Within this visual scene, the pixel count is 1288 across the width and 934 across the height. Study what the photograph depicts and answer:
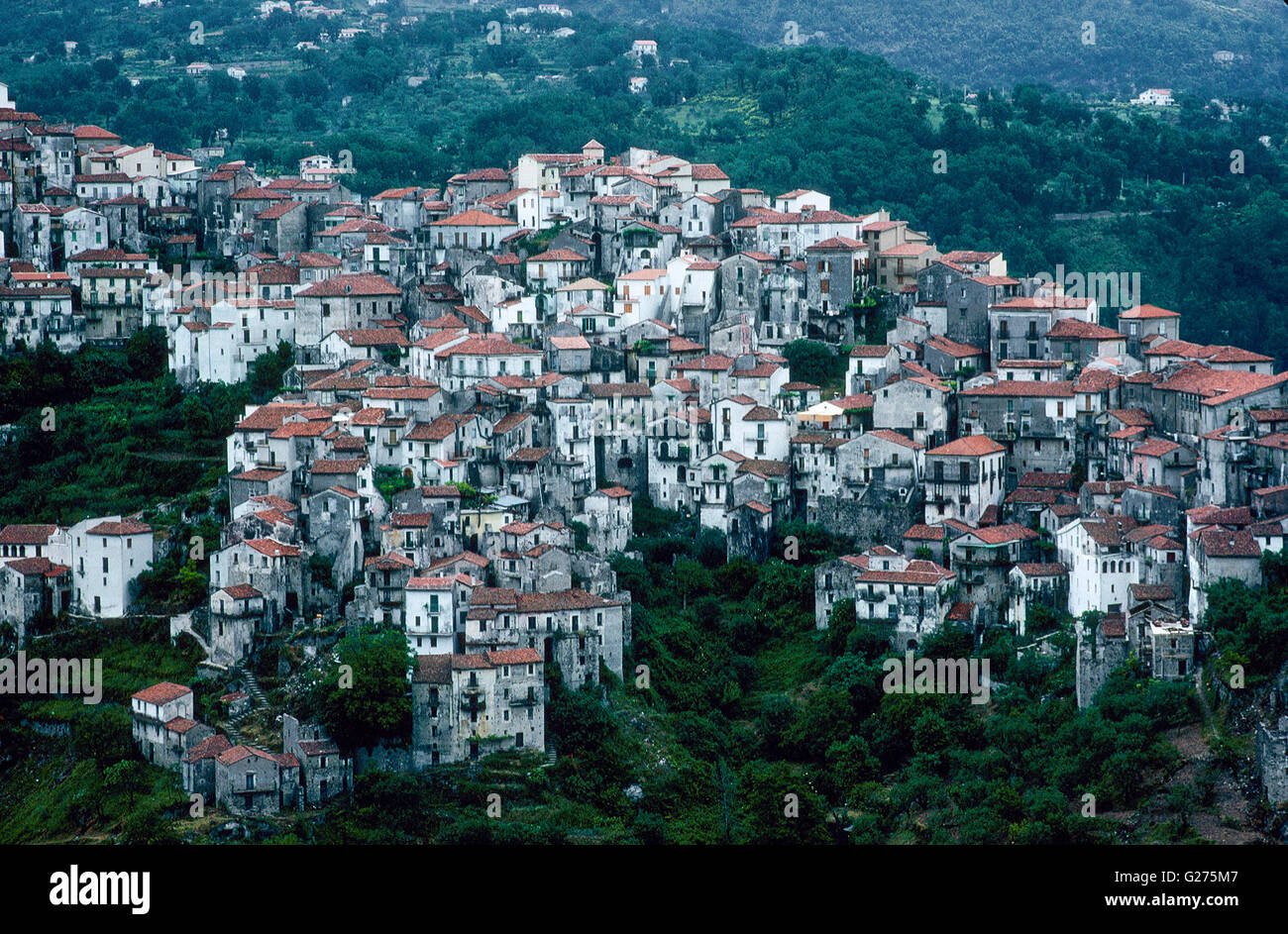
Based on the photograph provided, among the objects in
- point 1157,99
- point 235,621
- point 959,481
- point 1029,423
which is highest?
point 1157,99

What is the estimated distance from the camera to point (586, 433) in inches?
1884

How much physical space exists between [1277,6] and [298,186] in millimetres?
103332

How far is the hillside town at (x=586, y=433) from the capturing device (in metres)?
39.6

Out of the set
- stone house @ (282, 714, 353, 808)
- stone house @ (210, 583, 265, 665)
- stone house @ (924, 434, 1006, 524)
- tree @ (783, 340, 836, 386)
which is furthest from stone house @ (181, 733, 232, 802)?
tree @ (783, 340, 836, 386)

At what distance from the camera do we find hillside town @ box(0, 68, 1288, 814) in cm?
3962

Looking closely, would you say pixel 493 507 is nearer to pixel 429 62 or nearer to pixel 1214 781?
pixel 1214 781

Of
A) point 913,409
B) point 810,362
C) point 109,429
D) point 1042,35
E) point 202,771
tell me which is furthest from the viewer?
point 1042,35

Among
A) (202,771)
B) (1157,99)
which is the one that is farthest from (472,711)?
(1157,99)

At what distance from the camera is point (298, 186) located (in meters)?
66.3

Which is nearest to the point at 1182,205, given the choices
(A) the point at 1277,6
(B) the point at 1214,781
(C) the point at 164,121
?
(C) the point at 164,121

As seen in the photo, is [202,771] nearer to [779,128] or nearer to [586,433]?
[586,433]

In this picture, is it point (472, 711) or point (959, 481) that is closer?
point (472, 711)

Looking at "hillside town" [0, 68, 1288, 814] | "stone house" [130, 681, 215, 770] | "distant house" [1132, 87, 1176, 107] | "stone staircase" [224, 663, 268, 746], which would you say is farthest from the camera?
"distant house" [1132, 87, 1176, 107]

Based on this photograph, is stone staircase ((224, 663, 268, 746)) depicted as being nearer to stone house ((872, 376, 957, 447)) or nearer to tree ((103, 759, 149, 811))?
tree ((103, 759, 149, 811))
